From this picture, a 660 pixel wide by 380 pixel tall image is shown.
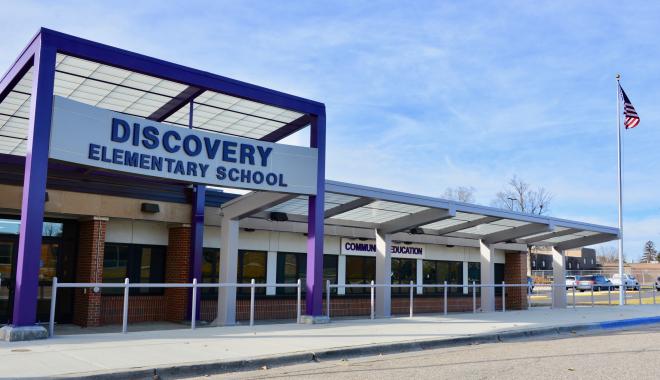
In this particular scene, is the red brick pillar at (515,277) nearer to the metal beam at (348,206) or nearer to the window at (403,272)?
the window at (403,272)

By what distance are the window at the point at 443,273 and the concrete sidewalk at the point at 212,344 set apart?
6.92 meters

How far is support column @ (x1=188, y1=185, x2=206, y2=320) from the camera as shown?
17469 mm

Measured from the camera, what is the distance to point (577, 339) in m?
14.2

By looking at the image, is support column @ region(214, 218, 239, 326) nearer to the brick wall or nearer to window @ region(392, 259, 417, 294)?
the brick wall

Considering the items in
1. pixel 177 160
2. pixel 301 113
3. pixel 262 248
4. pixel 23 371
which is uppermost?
pixel 301 113

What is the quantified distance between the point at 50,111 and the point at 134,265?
683 cm

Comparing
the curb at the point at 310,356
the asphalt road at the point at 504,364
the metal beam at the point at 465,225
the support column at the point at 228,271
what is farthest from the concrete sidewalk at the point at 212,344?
the metal beam at the point at 465,225

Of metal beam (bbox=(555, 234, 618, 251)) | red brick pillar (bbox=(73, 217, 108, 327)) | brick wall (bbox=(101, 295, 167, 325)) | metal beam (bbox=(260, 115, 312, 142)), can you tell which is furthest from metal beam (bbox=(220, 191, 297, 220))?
metal beam (bbox=(555, 234, 618, 251))

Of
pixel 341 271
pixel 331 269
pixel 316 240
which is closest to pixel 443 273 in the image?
pixel 341 271

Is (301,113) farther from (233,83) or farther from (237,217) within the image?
(237,217)

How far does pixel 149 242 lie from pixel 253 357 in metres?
8.80

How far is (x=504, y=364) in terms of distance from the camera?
33.2 feet

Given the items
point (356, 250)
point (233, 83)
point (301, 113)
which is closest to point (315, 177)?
point (301, 113)

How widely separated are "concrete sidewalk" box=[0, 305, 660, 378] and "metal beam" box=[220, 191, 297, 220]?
117 inches
